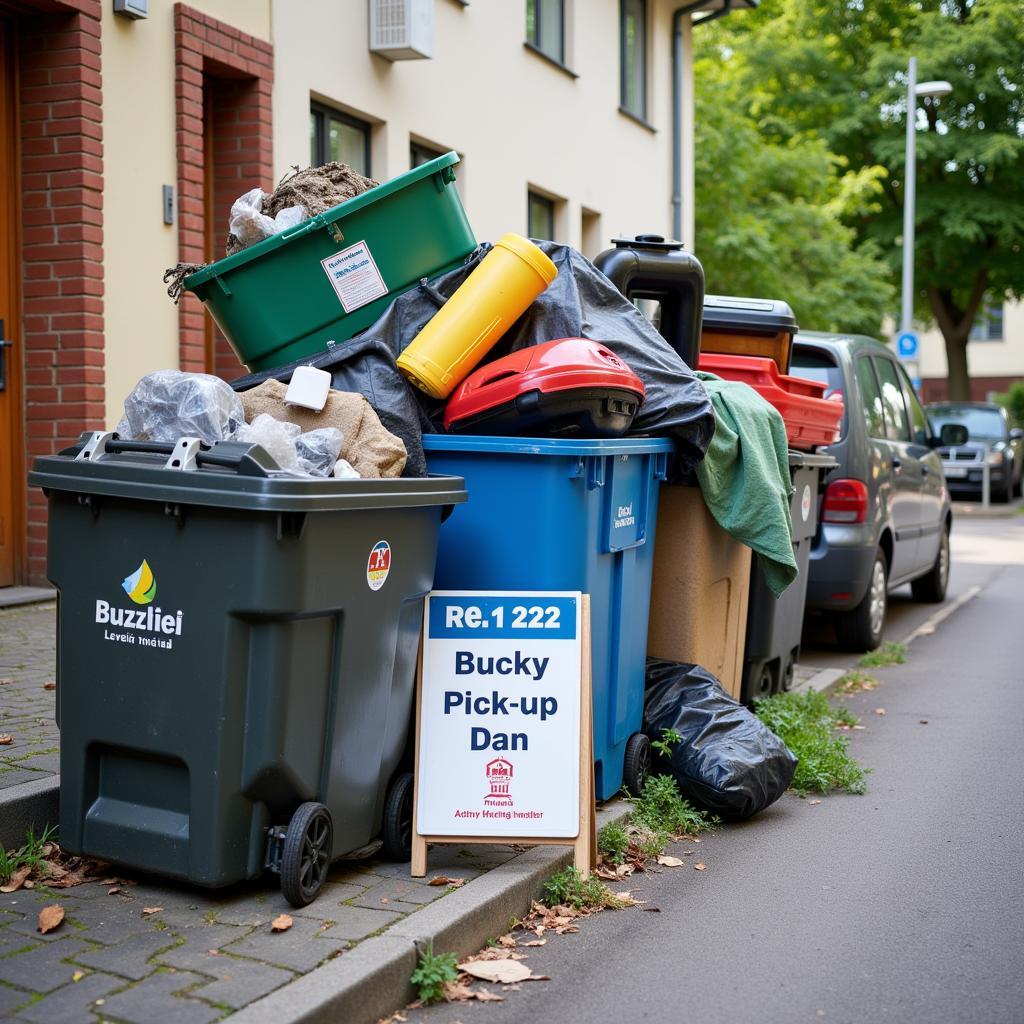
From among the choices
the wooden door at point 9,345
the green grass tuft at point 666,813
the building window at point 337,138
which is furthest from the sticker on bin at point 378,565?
the building window at point 337,138

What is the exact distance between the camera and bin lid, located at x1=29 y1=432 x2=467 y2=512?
11.3 feet

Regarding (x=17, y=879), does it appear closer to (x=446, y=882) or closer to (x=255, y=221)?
(x=446, y=882)

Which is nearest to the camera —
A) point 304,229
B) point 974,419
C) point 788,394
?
point 304,229

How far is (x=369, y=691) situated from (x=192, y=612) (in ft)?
1.96

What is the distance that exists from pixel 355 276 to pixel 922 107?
2869cm

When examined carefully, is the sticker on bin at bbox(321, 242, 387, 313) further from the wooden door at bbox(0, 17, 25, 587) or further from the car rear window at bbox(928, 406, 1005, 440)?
the car rear window at bbox(928, 406, 1005, 440)

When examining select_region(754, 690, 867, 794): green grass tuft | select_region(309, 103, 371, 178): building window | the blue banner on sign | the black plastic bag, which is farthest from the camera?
select_region(309, 103, 371, 178): building window

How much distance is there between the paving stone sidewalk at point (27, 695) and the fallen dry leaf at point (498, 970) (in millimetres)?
1538

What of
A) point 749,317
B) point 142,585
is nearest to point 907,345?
point 749,317

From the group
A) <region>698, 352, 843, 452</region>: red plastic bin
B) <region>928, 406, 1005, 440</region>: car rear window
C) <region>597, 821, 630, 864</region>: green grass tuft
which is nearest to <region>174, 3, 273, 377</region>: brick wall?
<region>698, 352, 843, 452</region>: red plastic bin

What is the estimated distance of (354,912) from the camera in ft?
12.1

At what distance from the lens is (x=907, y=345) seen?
22.8m

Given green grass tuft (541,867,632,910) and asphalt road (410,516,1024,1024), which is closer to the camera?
asphalt road (410,516,1024,1024)

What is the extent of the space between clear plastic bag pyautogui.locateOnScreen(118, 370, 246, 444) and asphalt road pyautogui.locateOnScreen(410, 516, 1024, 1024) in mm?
1690
